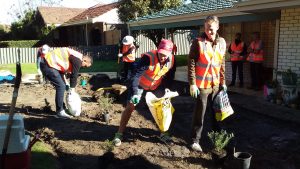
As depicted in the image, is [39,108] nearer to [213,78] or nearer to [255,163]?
[213,78]

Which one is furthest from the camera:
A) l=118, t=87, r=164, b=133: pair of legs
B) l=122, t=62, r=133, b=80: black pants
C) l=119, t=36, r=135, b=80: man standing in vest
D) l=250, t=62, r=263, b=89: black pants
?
l=122, t=62, r=133, b=80: black pants

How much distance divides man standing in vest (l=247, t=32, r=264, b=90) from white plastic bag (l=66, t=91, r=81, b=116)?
5.61 meters

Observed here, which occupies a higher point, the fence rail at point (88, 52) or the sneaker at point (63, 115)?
the fence rail at point (88, 52)

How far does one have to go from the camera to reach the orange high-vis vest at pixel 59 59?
22.2 feet

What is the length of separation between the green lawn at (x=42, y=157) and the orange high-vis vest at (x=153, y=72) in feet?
5.55

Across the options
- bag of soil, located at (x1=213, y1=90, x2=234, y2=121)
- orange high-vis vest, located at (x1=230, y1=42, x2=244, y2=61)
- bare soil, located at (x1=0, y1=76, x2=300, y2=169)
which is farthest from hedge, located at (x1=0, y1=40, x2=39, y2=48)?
bag of soil, located at (x1=213, y1=90, x2=234, y2=121)

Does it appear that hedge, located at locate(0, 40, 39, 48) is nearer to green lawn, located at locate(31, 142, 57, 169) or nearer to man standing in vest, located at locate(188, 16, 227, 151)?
green lawn, located at locate(31, 142, 57, 169)

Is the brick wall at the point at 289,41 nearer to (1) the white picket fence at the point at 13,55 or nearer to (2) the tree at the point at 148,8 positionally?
(2) the tree at the point at 148,8

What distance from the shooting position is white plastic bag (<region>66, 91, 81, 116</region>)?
6730mm

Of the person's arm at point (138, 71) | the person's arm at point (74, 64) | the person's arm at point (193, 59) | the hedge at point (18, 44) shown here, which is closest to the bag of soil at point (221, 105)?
the person's arm at point (193, 59)

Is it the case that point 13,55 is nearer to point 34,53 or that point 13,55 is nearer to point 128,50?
point 34,53

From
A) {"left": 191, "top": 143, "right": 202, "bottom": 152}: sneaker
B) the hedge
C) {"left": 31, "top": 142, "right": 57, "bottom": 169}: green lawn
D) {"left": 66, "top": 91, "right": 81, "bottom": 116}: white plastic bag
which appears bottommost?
{"left": 31, "top": 142, "right": 57, "bottom": 169}: green lawn

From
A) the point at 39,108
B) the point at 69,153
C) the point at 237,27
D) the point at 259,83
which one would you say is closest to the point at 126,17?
the point at 237,27

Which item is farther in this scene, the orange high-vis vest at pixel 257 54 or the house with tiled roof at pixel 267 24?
the orange high-vis vest at pixel 257 54
